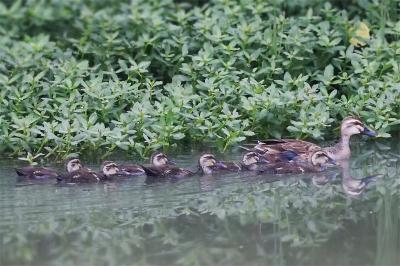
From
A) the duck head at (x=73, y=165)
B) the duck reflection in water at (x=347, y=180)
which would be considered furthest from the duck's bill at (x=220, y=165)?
the duck head at (x=73, y=165)

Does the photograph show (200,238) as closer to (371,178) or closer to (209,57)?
(371,178)

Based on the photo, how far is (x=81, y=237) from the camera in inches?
329

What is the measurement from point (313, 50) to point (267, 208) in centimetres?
394

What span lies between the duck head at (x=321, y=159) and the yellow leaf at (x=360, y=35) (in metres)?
2.48

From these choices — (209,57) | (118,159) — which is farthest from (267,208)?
(209,57)

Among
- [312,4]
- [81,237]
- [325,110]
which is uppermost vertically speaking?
[312,4]

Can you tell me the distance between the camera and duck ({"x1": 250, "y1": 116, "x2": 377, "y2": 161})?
35.4ft

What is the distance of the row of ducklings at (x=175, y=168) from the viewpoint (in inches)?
400

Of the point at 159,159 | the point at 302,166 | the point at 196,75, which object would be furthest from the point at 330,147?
the point at 196,75

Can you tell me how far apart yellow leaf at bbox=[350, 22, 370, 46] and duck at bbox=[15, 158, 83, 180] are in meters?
3.87

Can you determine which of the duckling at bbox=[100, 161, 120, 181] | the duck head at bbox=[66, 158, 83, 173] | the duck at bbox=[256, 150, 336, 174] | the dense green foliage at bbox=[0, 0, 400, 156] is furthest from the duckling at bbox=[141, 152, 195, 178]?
the duck at bbox=[256, 150, 336, 174]

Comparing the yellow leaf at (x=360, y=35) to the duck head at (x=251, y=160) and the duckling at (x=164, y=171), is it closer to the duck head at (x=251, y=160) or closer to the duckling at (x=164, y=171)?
the duck head at (x=251, y=160)

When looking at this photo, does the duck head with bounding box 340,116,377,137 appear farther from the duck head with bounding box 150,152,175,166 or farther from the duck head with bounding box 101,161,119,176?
the duck head with bounding box 101,161,119,176

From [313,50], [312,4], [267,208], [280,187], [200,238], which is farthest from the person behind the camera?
[312,4]
